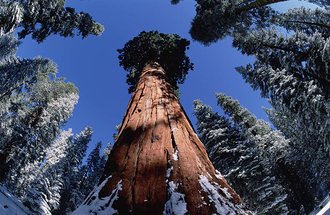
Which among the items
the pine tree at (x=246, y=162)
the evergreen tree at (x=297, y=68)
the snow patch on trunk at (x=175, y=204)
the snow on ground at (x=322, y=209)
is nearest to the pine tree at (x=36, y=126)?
the pine tree at (x=246, y=162)

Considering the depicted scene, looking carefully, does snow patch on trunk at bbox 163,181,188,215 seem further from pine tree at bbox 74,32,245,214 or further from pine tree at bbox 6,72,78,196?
pine tree at bbox 6,72,78,196

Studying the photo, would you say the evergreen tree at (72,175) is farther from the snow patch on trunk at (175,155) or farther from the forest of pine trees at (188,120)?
the snow patch on trunk at (175,155)

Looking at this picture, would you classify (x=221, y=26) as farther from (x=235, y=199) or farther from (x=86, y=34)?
(x=235, y=199)

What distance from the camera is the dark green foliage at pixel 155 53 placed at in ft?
29.1

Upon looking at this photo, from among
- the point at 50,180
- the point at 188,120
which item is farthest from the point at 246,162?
the point at 50,180

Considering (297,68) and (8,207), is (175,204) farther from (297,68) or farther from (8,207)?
(8,207)

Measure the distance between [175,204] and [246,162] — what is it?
15.9 meters

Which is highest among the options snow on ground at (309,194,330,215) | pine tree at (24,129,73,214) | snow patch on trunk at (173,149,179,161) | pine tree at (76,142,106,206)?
pine tree at (76,142,106,206)

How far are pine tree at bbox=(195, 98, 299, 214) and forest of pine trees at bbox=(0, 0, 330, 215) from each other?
7cm

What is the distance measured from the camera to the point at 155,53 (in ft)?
28.6

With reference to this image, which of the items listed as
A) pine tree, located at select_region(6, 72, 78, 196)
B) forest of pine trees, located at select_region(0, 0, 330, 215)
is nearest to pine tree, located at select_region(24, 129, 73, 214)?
forest of pine trees, located at select_region(0, 0, 330, 215)

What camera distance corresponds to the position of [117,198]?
2203 mm

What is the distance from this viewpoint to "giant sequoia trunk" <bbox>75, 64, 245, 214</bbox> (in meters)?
2.11

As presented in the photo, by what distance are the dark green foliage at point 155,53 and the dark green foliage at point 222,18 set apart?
1.47 m
